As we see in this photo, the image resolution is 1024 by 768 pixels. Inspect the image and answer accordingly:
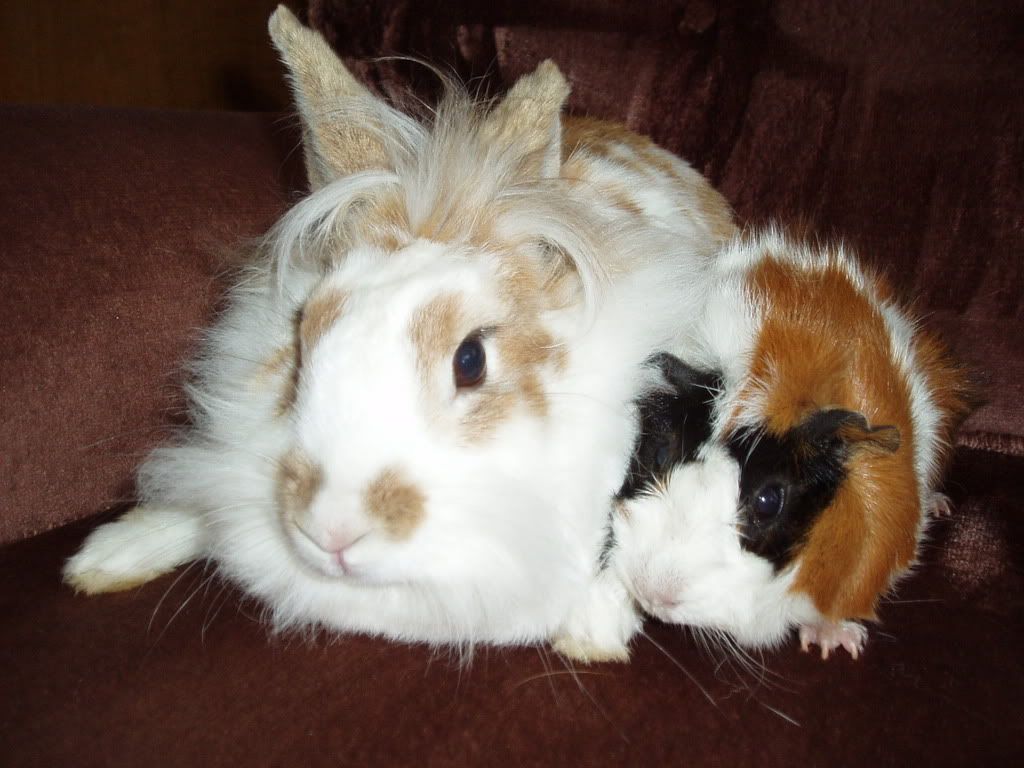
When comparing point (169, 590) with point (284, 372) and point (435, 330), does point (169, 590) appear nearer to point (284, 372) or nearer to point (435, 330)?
point (284, 372)

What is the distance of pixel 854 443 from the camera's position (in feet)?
3.92

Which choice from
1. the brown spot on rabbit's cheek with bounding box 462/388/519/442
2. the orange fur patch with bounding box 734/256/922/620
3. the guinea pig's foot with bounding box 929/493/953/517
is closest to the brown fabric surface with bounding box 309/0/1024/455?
the guinea pig's foot with bounding box 929/493/953/517

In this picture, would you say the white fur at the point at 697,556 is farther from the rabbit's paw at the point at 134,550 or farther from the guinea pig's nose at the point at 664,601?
the rabbit's paw at the point at 134,550

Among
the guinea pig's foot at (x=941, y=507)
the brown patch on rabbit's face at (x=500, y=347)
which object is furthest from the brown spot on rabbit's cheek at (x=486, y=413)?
the guinea pig's foot at (x=941, y=507)

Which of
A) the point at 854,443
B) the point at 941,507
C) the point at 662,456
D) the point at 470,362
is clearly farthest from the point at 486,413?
the point at 941,507

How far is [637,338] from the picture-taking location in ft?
4.20

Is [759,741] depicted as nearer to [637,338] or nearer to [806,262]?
[637,338]

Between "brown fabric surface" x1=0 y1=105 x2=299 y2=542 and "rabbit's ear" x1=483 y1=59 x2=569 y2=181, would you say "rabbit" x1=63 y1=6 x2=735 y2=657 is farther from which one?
"brown fabric surface" x1=0 y1=105 x2=299 y2=542

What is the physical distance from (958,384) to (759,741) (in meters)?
0.90

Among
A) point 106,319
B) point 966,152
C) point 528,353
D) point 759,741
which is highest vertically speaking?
point 966,152

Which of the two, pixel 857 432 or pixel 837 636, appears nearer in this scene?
pixel 857 432

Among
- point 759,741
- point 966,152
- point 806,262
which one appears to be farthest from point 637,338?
point 966,152

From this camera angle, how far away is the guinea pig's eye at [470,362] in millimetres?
1129

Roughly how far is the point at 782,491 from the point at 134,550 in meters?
1.06
